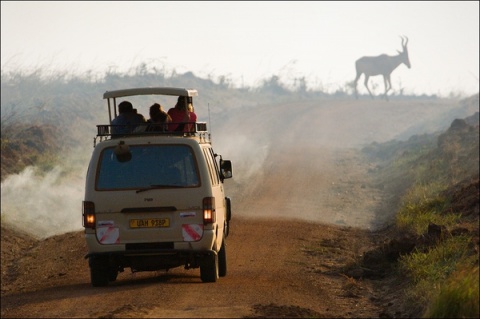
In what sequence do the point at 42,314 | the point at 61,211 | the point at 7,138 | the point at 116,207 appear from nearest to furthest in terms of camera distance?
the point at 42,314 < the point at 116,207 < the point at 61,211 < the point at 7,138

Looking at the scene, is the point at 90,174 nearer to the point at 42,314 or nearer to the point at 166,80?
the point at 42,314

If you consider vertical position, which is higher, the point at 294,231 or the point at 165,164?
the point at 165,164

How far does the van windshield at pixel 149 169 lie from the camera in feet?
44.0

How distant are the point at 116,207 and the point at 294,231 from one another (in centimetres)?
890

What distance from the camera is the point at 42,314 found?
37.9 feet

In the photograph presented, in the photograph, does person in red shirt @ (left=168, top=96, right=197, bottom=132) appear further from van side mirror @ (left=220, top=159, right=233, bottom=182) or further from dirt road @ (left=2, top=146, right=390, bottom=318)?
dirt road @ (left=2, top=146, right=390, bottom=318)

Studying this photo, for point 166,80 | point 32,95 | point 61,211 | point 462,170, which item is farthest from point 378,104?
point 61,211

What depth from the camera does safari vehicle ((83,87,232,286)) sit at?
43.7ft

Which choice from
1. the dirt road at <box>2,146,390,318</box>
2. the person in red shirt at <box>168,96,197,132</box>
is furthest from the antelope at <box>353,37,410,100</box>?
the person in red shirt at <box>168,96,197,132</box>

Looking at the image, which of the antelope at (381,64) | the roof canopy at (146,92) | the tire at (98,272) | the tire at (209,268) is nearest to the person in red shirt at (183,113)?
the roof canopy at (146,92)

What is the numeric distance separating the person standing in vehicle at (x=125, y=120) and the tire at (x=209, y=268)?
2056 millimetres

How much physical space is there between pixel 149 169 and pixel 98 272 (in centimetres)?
157

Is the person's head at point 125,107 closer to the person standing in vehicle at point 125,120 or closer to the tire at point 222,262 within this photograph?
the person standing in vehicle at point 125,120

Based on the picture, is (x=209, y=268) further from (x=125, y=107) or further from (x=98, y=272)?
(x=125, y=107)
